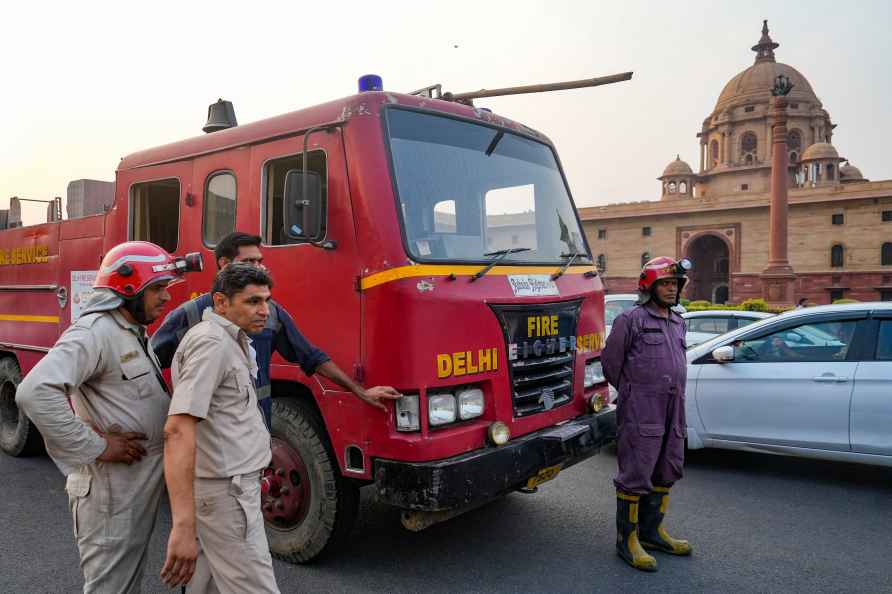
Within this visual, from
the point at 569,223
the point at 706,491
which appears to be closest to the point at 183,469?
the point at 569,223

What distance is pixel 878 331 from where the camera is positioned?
5.51 meters

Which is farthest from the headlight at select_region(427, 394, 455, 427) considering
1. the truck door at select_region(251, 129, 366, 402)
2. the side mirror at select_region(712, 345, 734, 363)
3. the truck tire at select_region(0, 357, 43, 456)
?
the truck tire at select_region(0, 357, 43, 456)

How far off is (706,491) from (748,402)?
914mm

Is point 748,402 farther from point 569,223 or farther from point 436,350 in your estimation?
point 436,350

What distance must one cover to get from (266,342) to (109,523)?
1117 millimetres

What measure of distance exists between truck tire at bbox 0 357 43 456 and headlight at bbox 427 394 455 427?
4.63m

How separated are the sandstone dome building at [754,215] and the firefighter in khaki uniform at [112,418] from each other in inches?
1531

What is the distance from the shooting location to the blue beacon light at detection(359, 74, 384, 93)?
158 inches

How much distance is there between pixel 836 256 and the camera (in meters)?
46.9

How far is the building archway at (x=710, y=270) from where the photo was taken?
181 ft

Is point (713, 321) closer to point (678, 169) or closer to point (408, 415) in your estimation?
point (408, 415)

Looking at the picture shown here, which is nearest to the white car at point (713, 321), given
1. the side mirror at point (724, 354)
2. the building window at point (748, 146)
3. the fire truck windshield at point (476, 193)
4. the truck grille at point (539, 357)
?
the side mirror at point (724, 354)

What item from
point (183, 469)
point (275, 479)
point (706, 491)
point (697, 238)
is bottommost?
point (706, 491)

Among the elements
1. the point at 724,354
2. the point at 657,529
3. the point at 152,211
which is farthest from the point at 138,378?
the point at 724,354
